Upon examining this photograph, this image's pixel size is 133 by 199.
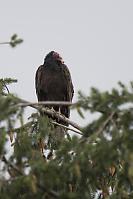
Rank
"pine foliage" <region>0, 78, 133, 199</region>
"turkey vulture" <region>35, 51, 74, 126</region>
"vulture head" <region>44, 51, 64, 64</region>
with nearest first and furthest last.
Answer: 1. "pine foliage" <region>0, 78, 133, 199</region>
2. "turkey vulture" <region>35, 51, 74, 126</region>
3. "vulture head" <region>44, 51, 64, 64</region>

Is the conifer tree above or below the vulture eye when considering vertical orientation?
below

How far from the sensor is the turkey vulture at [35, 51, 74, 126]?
239 inches

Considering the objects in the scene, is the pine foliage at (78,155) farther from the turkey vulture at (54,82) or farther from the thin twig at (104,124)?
the turkey vulture at (54,82)

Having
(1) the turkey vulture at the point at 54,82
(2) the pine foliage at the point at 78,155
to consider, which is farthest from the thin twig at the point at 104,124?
(1) the turkey vulture at the point at 54,82

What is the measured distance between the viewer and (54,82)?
19.9 feet

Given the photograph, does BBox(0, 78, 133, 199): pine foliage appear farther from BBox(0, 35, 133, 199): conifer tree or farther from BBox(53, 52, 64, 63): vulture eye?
BBox(53, 52, 64, 63): vulture eye

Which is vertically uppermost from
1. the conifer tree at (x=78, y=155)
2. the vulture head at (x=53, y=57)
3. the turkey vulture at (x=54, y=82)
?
the vulture head at (x=53, y=57)

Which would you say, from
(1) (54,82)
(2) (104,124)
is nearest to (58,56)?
(1) (54,82)

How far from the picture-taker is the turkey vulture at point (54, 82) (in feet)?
19.9

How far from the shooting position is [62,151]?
242 centimetres

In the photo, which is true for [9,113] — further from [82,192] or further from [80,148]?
[82,192]

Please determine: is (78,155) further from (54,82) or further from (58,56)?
(58,56)

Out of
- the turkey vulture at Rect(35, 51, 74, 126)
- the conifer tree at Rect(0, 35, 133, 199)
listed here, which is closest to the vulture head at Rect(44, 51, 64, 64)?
the turkey vulture at Rect(35, 51, 74, 126)

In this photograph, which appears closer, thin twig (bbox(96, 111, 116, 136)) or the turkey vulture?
thin twig (bbox(96, 111, 116, 136))
